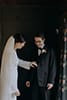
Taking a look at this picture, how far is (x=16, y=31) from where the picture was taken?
214cm

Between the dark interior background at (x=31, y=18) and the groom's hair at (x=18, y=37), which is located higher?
the dark interior background at (x=31, y=18)

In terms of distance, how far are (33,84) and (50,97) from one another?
0.15m

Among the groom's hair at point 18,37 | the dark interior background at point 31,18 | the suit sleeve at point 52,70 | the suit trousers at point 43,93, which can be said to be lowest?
the suit trousers at point 43,93

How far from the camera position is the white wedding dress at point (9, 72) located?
210cm

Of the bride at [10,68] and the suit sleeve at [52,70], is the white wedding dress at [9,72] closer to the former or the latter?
the bride at [10,68]

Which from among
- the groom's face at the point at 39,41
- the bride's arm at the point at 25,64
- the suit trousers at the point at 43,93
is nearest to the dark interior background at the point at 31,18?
the groom's face at the point at 39,41

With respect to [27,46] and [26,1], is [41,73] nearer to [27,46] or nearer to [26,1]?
[27,46]

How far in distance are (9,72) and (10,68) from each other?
0.03 meters

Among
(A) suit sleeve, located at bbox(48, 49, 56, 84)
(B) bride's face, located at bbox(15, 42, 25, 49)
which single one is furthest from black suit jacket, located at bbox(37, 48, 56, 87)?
(B) bride's face, located at bbox(15, 42, 25, 49)

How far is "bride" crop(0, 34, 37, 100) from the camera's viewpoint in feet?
6.89

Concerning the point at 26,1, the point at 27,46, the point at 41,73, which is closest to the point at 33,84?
the point at 41,73

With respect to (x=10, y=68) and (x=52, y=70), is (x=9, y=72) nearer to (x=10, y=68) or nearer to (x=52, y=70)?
(x=10, y=68)

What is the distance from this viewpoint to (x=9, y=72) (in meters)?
2.10

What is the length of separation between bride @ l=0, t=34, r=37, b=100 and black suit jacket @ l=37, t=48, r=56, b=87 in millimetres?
151
